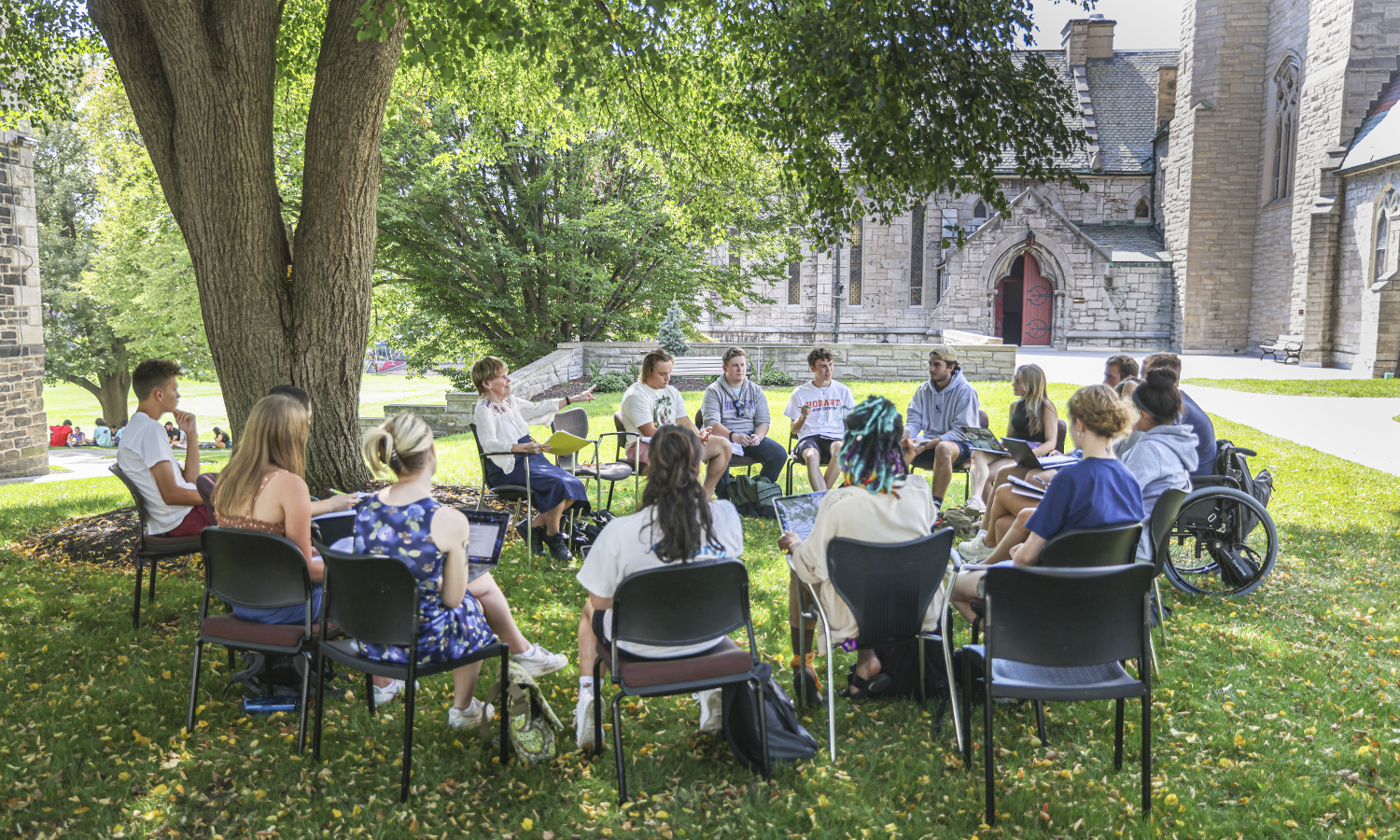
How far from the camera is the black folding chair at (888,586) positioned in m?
3.60

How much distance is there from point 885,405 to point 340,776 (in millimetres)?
2747

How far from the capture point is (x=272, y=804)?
10.7 feet

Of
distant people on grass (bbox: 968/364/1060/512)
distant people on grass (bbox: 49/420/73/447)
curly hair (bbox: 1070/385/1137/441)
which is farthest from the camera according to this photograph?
distant people on grass (bbox: 49/420/73/447)

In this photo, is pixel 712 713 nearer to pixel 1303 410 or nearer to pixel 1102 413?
pixel 1102 413

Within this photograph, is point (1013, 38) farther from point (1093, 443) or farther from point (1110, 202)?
point (1110, 202)

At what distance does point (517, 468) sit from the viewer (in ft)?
21.5

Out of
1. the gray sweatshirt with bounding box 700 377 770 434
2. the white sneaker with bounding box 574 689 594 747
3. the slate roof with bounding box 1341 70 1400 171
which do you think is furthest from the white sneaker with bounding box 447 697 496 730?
the slate roof with bounding box 1341 70 1400 171

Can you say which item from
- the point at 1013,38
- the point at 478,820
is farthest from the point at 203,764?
the point at 1013,38

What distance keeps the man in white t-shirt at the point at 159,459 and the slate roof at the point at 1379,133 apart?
2461 cm

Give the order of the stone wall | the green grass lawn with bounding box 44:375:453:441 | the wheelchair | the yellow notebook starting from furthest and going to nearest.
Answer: the green grass lawn with bounding box 44:375:453:441 → the stone wall → the yellow notebook → the wheelchair

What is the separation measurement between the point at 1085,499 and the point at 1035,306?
30.6 m

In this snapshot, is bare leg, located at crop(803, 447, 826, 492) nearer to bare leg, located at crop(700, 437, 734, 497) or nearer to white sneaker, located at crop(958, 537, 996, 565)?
bare leg, located at crop(700, 437, 734, 497)

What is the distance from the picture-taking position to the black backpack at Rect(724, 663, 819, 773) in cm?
350

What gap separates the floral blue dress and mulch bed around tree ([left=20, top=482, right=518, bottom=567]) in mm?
3625
